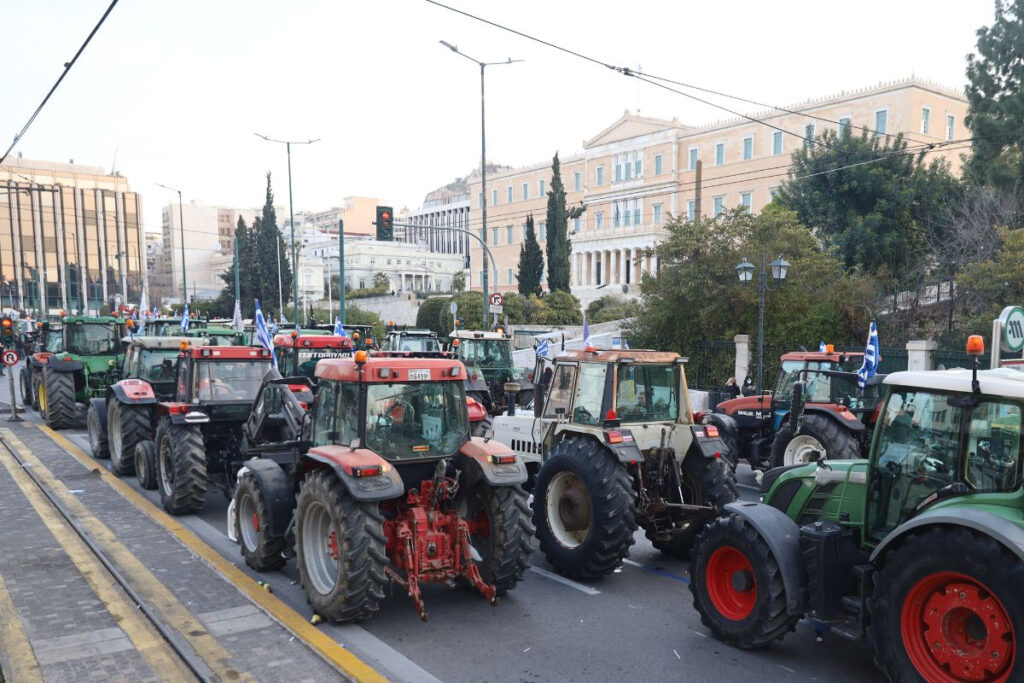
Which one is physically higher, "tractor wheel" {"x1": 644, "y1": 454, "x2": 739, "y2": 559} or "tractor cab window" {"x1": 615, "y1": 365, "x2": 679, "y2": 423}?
"tractor cab window" {"x1": 615, "y1": 365, "x2": 679, "y2": 423}

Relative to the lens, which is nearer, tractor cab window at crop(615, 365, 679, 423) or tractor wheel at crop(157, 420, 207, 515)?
tractor cab window at crop(615, 365, 679, 423)

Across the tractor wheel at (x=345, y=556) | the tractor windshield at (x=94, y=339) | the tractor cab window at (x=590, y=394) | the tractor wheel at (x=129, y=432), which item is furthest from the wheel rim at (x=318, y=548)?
the tractor windshield at (x=94, y=339)

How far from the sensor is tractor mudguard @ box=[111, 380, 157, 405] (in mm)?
11180

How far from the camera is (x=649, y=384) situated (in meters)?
7.87

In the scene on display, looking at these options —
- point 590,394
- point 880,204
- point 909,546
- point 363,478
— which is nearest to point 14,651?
point 363,478

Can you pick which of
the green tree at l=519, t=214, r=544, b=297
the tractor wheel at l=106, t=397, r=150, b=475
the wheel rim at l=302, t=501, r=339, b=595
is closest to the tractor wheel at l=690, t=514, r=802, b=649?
the wheel rim at l=302, t=501, r=339, b=595

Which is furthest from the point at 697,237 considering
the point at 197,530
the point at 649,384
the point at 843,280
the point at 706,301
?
the point at 197,530

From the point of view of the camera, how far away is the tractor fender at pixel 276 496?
7.06m

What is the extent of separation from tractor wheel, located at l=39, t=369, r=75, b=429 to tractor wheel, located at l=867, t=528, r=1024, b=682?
16641 mm

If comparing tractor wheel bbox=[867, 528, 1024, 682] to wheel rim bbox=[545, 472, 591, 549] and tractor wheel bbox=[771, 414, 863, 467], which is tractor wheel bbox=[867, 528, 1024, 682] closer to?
wheel rim bbox=[545, 472, 591, 549]

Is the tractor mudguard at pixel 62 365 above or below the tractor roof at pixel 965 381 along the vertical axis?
below

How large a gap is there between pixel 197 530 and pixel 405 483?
3752mm

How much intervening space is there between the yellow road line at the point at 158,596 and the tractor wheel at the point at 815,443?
24.4 feet

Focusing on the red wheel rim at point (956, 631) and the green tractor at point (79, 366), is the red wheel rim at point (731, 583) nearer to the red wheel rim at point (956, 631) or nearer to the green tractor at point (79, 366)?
the red wheel rim at point (956, 631)
